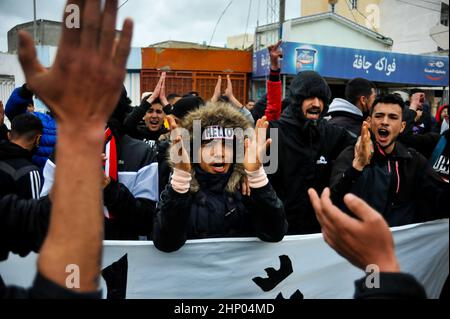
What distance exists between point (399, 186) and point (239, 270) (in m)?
1.16

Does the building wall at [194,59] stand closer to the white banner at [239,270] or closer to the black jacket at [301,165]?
the black jacket at [301,165]

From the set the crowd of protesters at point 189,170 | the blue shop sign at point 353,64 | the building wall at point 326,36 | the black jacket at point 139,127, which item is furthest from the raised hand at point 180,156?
the building wall at point 326,36

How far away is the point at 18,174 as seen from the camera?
Result: 2.56m

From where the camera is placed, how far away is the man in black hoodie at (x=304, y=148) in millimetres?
2670

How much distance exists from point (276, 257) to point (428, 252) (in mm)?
999

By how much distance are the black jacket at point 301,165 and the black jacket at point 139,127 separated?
1.25 meters

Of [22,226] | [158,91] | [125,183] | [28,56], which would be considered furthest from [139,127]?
[28,56]

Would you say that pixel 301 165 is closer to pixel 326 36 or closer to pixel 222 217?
pixel 222 217

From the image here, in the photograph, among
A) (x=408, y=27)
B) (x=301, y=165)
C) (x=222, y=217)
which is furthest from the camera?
(x=408, y=27)

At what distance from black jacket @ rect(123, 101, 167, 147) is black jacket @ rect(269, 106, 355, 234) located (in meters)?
1.25

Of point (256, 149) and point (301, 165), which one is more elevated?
point (256, 149)

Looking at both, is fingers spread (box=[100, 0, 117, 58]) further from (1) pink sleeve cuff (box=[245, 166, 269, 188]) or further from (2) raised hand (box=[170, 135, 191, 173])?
(1) pink sleeve cuff (box=[245, 166, 269, 188])
